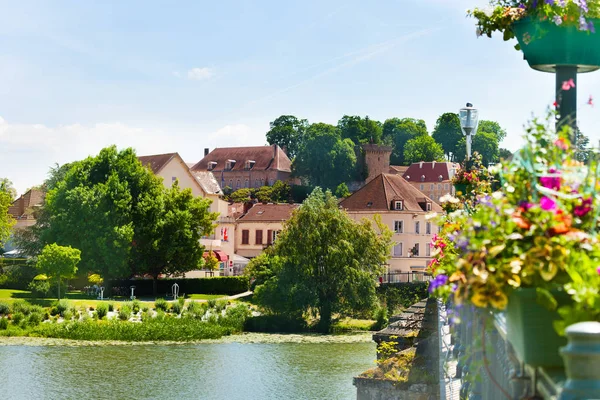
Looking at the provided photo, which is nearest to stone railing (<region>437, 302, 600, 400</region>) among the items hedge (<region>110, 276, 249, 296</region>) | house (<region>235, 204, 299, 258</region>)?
hedge (<region>110, 276, 249, 296</region>)

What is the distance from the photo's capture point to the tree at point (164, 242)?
52906 mm

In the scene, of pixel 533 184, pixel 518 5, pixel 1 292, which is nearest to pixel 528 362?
pixel 533 184

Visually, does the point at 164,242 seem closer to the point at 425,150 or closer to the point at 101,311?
the point at 101,311

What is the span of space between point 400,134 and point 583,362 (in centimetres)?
13909

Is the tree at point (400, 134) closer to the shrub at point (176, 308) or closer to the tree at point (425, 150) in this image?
the tree at point (425, 150)

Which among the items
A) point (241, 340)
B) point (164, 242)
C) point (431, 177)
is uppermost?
point (431, 177)

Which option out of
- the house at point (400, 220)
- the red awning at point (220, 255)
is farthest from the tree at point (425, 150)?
the red awning at point (220, 255)

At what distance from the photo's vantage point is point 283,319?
4344 cm

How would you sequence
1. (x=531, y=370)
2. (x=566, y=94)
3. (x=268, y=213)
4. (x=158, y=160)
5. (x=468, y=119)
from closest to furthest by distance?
(x=531, y=370) → (x=566, y=94) → (x=468, y=119) → (x=158, y=160) → (x=268, y=213)

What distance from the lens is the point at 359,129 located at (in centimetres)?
12950

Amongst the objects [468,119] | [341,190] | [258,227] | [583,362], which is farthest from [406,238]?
[583,362]

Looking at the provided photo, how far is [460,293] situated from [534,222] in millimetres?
372

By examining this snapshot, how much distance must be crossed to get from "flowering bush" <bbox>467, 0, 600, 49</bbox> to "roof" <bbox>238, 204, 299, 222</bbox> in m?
63.9

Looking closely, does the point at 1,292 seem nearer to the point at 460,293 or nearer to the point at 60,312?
the point at 60,312
